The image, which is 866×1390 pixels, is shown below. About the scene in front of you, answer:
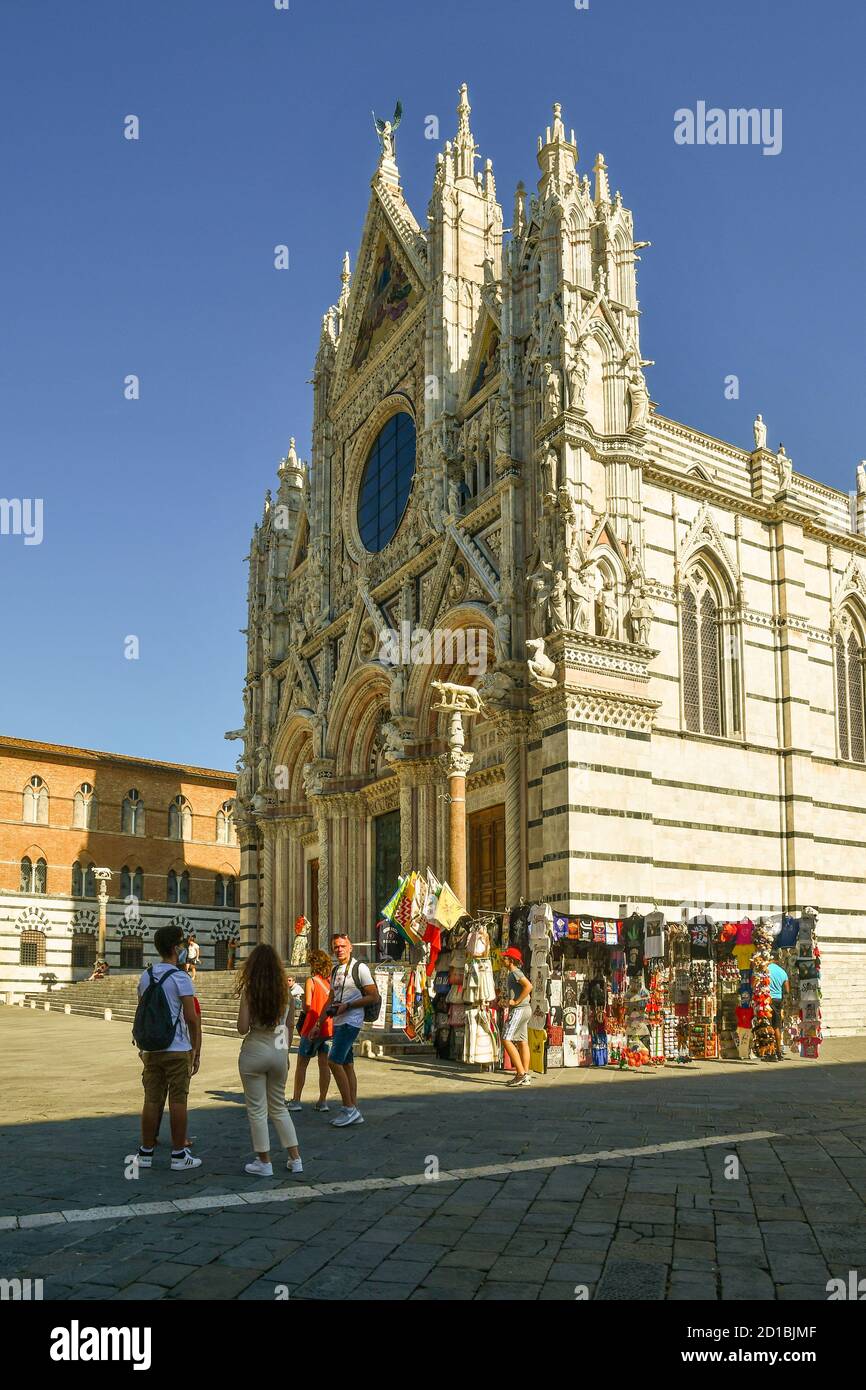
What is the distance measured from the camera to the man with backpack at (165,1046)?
8.29 metres

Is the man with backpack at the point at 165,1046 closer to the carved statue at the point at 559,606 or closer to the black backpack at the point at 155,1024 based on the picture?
the black backpack at the point at 155,1024

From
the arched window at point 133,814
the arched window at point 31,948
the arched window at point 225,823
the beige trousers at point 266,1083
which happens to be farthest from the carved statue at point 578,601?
the arched window at point 225,823

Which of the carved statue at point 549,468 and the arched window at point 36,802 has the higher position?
the carved statue at point 549,468

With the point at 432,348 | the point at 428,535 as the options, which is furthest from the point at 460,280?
the point at 428,535

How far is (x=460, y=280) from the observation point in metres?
28.1

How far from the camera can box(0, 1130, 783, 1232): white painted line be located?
666 cm

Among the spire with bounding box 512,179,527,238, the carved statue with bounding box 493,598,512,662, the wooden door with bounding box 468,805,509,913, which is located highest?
the spire with bounding box 512,179,527,238

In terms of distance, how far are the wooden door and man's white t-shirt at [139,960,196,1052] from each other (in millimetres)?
14677

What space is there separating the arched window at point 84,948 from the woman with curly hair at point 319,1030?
1466 inches

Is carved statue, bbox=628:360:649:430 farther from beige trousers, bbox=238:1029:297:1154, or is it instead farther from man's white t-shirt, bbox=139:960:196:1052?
beige trousers, bbox=238:1029:297:1154

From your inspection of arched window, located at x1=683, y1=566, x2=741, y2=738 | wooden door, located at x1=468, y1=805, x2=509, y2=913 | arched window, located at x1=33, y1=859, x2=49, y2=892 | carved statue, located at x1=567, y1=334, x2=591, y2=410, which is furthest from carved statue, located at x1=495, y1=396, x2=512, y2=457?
arched window, located at x1=33, y1=859, x2=49, y2=892

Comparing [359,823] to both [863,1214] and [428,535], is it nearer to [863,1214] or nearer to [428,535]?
[428,535]

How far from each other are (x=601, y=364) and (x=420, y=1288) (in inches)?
777
